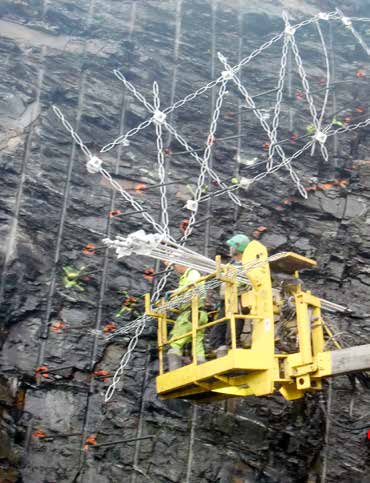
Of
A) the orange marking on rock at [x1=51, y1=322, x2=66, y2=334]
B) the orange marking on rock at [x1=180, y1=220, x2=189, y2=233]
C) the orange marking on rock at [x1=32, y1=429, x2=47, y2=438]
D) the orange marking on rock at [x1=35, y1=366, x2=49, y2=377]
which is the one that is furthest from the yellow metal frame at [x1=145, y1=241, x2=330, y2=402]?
the orange marking on rock at [x1=180, y1=220, x2=189, y2=233]

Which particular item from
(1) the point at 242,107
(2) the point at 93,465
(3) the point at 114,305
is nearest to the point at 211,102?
(1) the point at 242,107

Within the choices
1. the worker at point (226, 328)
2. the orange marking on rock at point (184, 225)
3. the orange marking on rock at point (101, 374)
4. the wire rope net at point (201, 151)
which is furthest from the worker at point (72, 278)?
the worker at point (226, 328)

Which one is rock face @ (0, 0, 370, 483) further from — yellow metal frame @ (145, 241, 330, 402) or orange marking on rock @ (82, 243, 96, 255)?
yellow metal frame @ (145, 241, 330, 402)

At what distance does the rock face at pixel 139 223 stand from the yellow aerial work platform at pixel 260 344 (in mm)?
1763

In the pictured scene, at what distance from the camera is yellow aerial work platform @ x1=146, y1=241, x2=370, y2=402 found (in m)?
7.88

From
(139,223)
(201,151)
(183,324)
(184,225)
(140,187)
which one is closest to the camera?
(183,324)

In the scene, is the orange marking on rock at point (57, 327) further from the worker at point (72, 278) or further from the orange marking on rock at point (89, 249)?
the orange marking on rock at point (89, 249)

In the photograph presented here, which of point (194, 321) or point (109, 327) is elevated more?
point (109, 327)

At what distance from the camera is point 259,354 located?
26.0 feet

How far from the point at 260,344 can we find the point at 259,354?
4.7 inches

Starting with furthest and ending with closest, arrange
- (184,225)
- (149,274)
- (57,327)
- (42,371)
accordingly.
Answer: (184,225) → (149,274) → (57,327) → (42,371)

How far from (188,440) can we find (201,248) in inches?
134

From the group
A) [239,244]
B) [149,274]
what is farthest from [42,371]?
[239,244]

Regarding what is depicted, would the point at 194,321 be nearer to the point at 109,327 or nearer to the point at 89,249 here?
the point at 109,327
